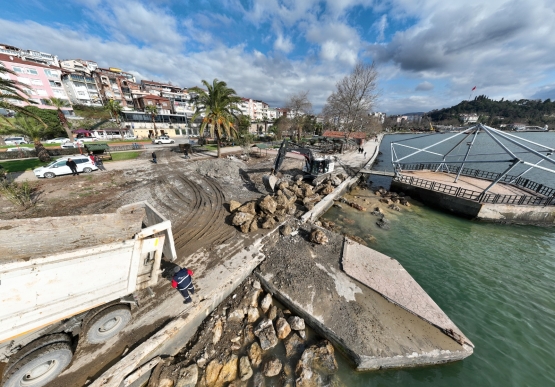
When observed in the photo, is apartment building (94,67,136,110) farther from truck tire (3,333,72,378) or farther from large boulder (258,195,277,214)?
truck tire (3,333,72,378)

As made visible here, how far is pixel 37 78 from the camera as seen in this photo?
1722 inches

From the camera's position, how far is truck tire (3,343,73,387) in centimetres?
385

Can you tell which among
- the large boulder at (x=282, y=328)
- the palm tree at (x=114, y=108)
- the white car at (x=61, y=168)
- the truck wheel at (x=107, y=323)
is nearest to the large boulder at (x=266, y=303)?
the large boulder at (x=282, y=328)

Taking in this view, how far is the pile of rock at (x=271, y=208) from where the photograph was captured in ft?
34.2

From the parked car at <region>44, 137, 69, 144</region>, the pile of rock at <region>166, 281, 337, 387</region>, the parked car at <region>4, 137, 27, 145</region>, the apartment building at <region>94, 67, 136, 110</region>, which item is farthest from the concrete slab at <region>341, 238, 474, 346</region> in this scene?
the apartment building at <region>94, 67, 136, 110</region>

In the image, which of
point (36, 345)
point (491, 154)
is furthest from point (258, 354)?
point (491, 154)

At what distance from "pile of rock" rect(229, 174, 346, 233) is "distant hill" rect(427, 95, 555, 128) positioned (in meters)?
164

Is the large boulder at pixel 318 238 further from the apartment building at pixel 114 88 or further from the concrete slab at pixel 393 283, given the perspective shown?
the apartment building at pixel 114 88

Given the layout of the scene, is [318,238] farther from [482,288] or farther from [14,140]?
[14,140]

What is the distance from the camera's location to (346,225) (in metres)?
13.5

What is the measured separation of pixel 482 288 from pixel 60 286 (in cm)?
1565

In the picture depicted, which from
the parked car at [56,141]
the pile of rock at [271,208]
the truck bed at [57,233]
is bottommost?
the pile of rock at [271,208]

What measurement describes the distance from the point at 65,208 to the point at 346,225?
1842cm

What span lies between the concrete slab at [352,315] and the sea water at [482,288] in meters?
0.60
